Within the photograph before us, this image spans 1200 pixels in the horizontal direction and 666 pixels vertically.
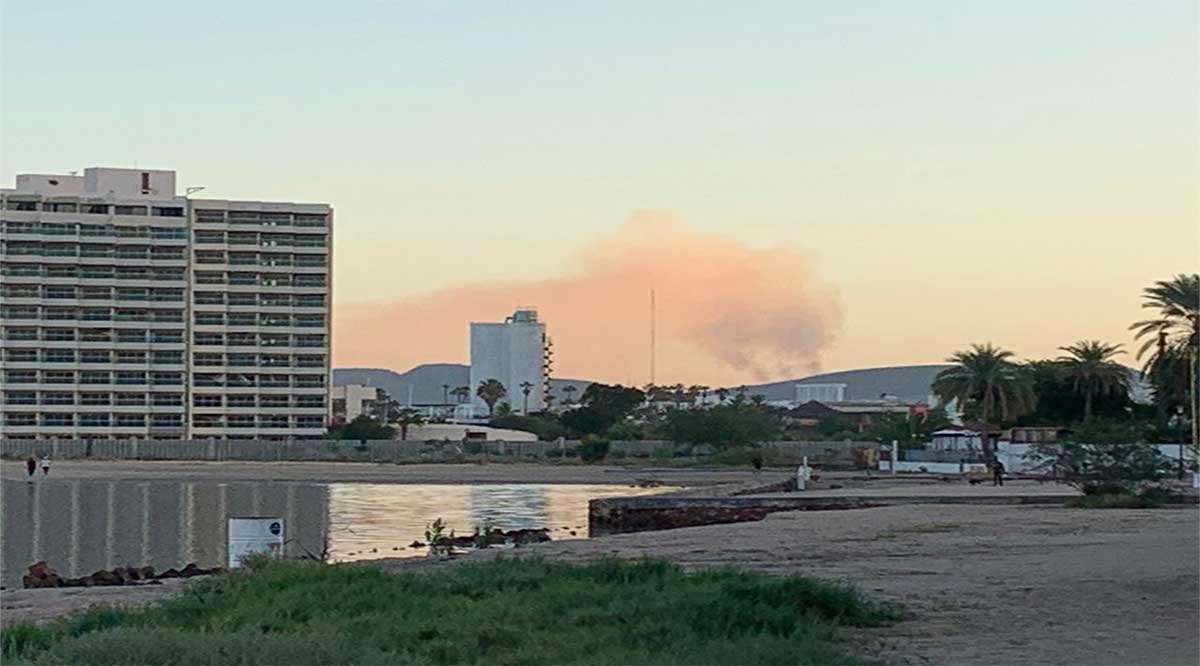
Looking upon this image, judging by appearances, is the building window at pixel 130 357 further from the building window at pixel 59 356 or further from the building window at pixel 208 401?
the building window at pixel 208 401

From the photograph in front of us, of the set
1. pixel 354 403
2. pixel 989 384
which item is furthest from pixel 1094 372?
pixel 354 403

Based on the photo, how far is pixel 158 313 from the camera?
401ft

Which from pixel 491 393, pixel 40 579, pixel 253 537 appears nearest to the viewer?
pixel 253 537

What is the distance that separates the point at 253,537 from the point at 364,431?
342 ft

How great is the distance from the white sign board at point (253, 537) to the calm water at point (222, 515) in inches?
209

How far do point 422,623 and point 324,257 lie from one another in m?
111

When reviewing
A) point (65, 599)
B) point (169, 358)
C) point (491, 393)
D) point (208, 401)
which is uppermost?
point (169, 358)

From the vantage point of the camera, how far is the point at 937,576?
71.9 ft

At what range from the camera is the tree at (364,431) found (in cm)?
12550

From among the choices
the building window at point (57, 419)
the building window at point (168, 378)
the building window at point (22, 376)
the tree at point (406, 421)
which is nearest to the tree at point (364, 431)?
the tree at point (406, 421)

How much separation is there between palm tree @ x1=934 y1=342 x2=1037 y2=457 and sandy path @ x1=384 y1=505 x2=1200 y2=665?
37.0m

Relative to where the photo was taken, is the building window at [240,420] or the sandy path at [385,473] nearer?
the sandy path at [385,473]

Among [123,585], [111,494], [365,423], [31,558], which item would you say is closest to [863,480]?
[111,494]

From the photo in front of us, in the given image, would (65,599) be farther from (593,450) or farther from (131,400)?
(131,400)
